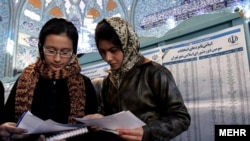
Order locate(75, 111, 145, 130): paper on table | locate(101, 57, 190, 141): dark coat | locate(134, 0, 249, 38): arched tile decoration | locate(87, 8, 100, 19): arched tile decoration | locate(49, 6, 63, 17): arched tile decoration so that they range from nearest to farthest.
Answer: locate(75, 111, 145, 130): paper on table < locate(101, 57, 190, 141): dark coat < locate(134, 0, 249, 38): arched tile decoration < locate(49, 6, 63, 17): arched tile decoration < locate(87, 8, 100, 19): arched tile decoration

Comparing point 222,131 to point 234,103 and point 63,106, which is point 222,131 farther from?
point 63,106

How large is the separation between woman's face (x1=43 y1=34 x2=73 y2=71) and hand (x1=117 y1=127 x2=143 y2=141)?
42cm

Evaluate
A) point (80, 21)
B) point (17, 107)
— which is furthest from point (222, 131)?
point (80, 21)

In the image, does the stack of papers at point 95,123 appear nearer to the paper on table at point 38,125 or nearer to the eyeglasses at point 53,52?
the paper on table at point 38,125

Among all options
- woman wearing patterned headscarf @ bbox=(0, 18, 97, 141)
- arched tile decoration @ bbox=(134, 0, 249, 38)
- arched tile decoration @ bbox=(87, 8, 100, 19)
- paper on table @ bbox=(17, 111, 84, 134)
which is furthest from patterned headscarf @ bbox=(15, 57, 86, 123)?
arched tile decoration @ bbox=(87, 8, 100, 19)

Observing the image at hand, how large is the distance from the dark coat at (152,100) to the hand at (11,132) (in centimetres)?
35

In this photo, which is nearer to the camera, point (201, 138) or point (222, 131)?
point (222, 131)

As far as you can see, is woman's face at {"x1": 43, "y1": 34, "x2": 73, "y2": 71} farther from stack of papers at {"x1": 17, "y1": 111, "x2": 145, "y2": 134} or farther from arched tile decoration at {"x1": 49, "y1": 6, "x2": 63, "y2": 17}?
arched tile decoration at {"x1": 49, "y1": 6, "x2": 63, "y2": 17}

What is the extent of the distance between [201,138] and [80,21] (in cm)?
486

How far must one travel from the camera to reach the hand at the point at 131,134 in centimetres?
65

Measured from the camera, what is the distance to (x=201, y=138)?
1233 millimetres

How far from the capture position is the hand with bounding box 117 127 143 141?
0.65 m

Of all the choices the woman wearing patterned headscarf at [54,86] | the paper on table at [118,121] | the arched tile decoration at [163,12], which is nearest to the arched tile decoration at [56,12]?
the arched tile decoration at [163,12]

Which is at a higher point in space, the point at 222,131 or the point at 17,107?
the point at 17,107
